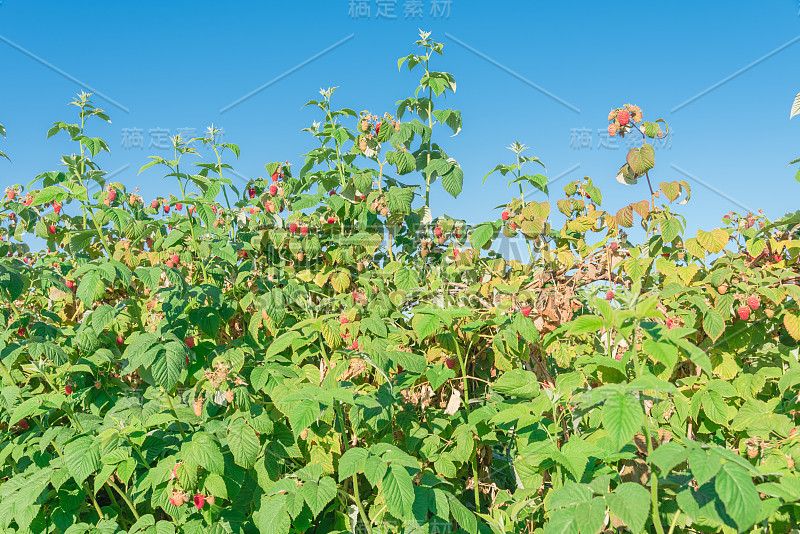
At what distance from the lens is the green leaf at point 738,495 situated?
4.21 feet

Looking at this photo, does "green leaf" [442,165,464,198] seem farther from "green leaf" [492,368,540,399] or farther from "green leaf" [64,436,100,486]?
"green leaf" [64,436,100,486]

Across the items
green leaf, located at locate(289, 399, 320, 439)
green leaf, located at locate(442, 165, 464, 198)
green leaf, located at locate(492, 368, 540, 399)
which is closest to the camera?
green leaf, located at locate(289, 399, 320, 439)

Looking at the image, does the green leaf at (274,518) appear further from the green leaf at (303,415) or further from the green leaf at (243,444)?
the green leaf at (303,415)

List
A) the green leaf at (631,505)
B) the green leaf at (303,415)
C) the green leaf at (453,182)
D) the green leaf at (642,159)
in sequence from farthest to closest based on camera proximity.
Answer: the green leaf at (453,182), the green leaf at (642,159), the green leaf at (303,415), the green leaf at (631,505)

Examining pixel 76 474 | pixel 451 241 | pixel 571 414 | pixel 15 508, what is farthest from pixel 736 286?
pixel 15 508

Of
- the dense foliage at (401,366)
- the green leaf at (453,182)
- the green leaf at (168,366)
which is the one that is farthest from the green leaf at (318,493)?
the green leaf at (453,182)

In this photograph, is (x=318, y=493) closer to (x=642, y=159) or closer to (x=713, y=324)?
(x=713, y=324)

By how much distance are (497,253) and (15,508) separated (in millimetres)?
2510

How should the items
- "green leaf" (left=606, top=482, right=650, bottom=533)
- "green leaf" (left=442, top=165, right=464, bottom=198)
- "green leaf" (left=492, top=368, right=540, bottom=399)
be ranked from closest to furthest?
"green leaf" (left=606, top=482, right=650, bottom=533) < "green leaf" (left=492, top=368, right=540, bottom=399) < "green leaf" (left=442, top=165, right=464, bottom=198)

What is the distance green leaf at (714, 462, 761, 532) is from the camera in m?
1.28

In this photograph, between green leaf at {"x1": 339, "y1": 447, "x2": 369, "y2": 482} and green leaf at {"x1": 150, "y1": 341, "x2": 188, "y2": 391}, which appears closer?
green leaf at {"x1": 339, "y1": 447, "x2": 369, "y2": 482}

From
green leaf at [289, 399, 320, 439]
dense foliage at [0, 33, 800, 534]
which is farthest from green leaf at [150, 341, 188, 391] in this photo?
green leaf at [289, 399, 320, 439]

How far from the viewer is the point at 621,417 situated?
142 cm

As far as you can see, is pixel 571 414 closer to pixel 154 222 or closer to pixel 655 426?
pixel 655 426
